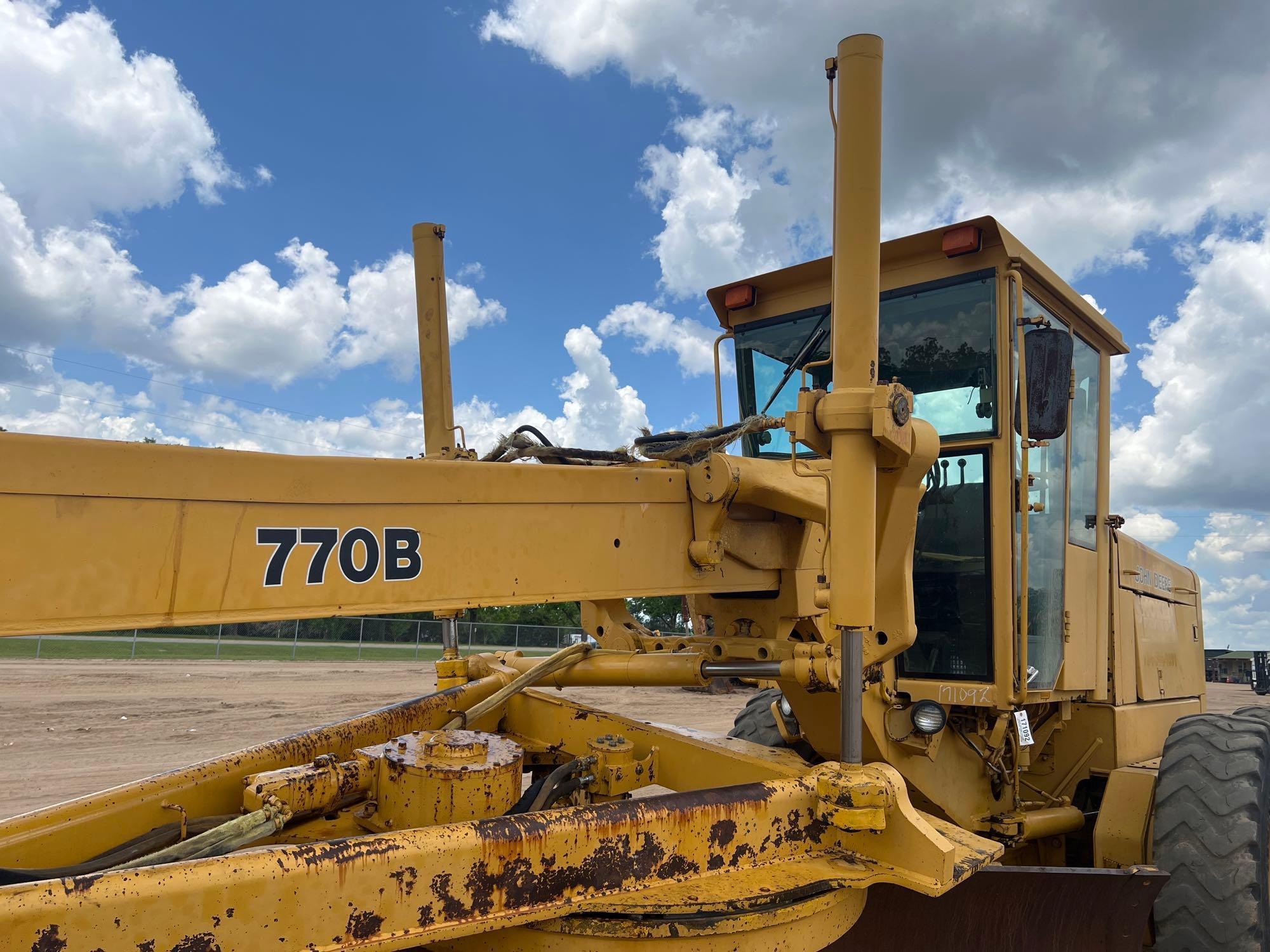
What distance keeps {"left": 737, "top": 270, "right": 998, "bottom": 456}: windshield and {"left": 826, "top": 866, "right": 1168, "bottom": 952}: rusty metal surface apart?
1.91 metres

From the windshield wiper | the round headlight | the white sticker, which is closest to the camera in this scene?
the round headlight

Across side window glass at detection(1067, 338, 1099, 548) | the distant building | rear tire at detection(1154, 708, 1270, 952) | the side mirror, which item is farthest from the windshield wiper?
the distant building

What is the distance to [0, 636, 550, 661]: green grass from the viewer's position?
20.3 m

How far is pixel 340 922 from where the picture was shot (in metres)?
2.02

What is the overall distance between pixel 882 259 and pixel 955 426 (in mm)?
857

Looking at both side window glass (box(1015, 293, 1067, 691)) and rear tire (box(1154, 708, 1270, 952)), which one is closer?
rear tire (box(1154, 708, 1270, 952))

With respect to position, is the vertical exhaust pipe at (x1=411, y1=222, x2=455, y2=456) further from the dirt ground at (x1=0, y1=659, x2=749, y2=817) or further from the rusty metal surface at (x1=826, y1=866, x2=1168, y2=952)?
the dirt ground at (x1=0, y1=659, x2=749, y2=817)

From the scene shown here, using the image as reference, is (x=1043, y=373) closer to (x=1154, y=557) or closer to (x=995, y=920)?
(x=995, y=920)

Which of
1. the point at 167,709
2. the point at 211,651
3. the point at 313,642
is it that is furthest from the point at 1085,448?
the point at 313,642

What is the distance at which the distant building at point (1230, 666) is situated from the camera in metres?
29.1

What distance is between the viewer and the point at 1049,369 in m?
3.70

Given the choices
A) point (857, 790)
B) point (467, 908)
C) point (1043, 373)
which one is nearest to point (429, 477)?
point (467, 908)

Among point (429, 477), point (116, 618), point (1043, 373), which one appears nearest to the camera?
point (116, 618)

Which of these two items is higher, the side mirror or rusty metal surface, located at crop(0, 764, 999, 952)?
the side mirror
